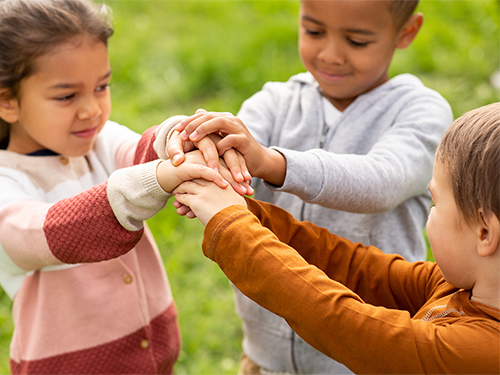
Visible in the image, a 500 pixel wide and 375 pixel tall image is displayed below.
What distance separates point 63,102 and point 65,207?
363 mm

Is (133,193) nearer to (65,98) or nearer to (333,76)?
(65,98)

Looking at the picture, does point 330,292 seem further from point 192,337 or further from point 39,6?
point 192,337

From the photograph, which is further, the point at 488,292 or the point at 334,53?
the point at 334,53

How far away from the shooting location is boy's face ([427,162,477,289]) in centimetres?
137

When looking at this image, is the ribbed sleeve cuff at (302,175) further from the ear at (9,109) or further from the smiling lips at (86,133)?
the ear at (9,109)

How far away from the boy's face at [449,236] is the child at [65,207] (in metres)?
0.61

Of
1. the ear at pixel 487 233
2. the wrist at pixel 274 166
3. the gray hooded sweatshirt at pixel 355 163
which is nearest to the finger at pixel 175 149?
the wrist at pixel 274 166

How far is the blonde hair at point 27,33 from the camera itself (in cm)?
179

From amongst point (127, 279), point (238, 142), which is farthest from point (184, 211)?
point (127, 279)

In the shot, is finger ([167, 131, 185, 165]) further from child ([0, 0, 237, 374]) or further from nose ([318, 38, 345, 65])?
nose ([318, 38, 345, 65])

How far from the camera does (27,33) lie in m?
1.79

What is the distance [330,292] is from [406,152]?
0.69 meters

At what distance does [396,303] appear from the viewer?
1.67 m

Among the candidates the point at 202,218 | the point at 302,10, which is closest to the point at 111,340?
the point at 202,218
